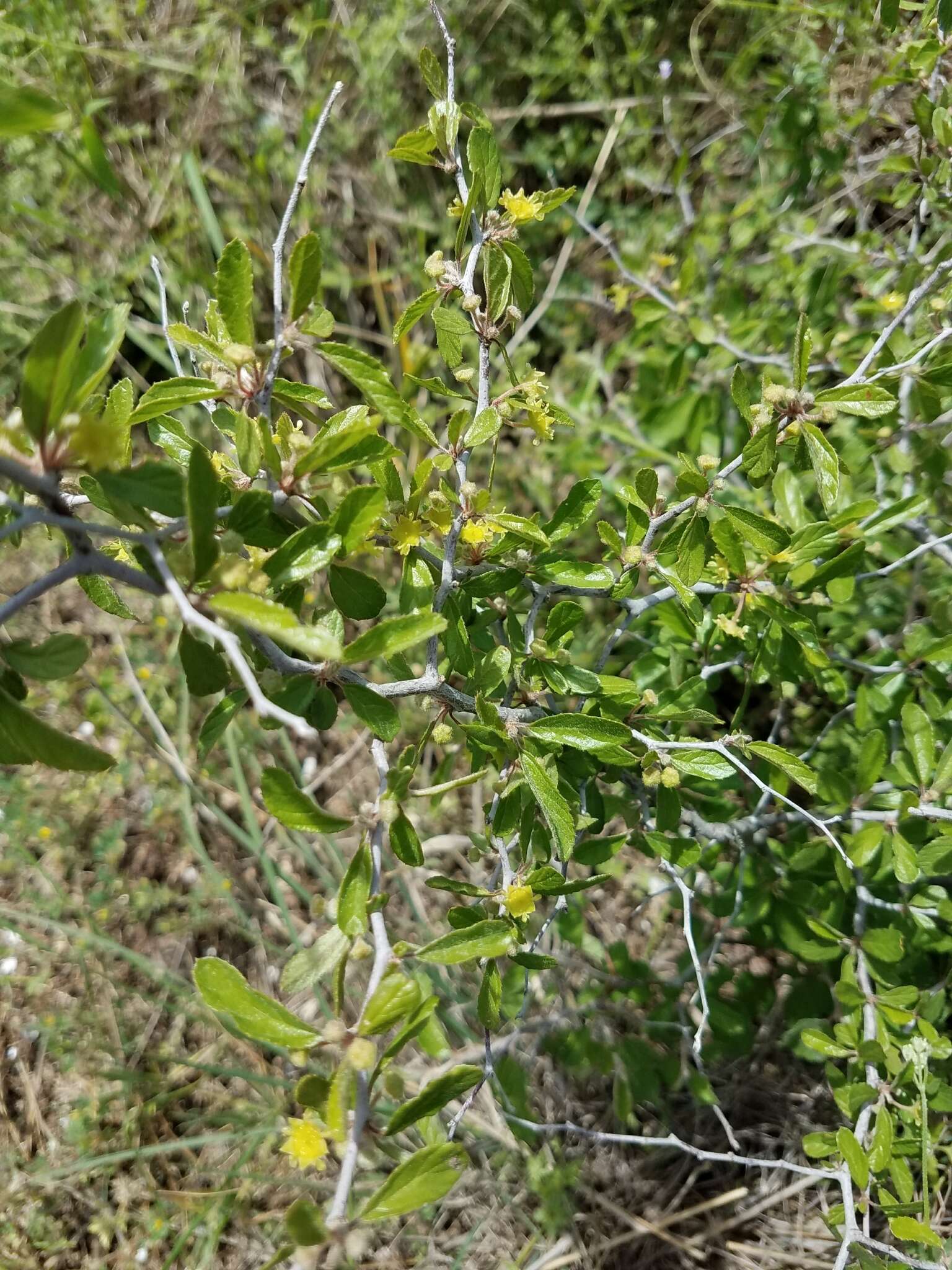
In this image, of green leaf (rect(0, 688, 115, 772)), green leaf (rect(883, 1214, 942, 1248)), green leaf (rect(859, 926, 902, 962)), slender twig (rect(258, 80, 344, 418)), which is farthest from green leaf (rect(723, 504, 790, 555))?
green leaf (rect(883, 1214, 942, 1248))

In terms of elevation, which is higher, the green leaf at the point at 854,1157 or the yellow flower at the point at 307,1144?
the yellow flower at the point at 307,1144

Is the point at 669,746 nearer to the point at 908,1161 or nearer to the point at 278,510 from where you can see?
the point at 278,510

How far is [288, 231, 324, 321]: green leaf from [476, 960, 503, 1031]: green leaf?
33.0 inches

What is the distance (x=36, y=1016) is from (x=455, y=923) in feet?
6.43

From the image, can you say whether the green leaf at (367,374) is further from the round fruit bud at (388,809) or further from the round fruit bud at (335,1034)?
the round fruit bud at (335,1034)

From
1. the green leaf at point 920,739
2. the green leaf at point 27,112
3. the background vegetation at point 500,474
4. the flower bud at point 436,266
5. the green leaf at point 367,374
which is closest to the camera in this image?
the green leaf at point 27,112

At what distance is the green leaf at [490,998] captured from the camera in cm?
107

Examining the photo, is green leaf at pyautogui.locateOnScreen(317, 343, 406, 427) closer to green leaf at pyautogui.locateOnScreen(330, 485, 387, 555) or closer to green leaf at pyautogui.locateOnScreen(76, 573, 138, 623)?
green leaf at pyautogui.locateOnScreen(330, 485, 387, 555)

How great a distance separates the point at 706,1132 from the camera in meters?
2.06

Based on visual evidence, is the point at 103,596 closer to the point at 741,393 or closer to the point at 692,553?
the point at 692,553

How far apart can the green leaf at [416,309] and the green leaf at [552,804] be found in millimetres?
566

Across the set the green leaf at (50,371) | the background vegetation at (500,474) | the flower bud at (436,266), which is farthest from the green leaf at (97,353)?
the background vegetation at (500,474)

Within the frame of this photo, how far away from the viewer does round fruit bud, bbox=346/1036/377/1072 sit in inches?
29.2

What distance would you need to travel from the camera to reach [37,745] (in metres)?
0.77
